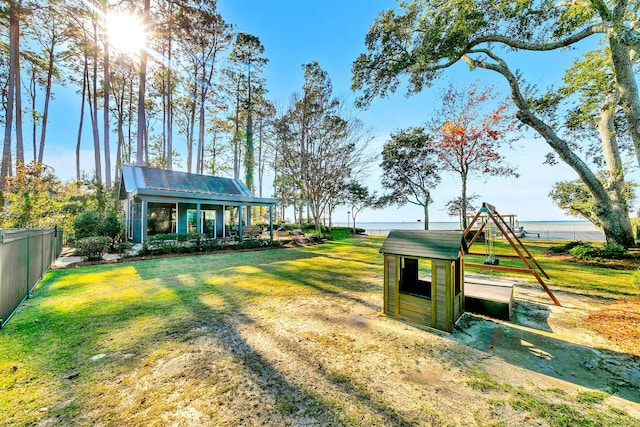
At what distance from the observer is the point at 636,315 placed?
3584mm

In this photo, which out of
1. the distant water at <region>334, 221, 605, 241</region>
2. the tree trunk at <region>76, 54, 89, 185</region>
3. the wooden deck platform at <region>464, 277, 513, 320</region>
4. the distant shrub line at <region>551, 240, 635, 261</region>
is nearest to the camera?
the wooden deck platform at <region>464, 277, 513, 320</region>

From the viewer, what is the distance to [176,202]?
1206cm

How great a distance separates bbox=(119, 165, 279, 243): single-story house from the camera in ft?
38.3

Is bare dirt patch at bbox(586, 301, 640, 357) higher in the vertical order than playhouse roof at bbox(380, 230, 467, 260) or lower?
lower

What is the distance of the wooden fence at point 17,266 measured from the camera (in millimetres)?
3229

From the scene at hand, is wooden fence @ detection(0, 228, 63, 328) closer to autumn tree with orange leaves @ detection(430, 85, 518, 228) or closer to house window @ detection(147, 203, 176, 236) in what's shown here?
house window @ detection(147, 203, 176, 236)

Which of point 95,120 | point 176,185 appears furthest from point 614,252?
point 95,120

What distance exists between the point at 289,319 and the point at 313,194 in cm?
1471

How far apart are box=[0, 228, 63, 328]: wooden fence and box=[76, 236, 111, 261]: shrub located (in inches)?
110

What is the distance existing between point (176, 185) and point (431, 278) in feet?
46.3

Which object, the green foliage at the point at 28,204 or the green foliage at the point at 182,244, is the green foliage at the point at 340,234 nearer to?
the green foliage at the point at 182,244

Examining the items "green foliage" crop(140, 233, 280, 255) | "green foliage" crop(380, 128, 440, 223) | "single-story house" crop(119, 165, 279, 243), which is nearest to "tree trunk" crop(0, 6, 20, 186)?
"single-story house" crop(119, 165, 279, 243)

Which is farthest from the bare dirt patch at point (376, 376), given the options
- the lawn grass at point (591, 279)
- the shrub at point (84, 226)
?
the shrub at point (84, 226)

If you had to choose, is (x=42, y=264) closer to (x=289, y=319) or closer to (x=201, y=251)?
(x=201, y=251)
